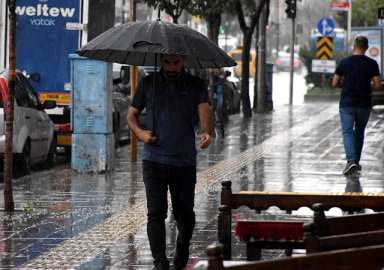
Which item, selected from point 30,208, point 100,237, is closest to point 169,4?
point 30,208

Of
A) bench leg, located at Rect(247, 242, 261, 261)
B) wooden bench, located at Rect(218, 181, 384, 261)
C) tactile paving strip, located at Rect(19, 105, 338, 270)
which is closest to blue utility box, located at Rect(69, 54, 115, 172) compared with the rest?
tactile paving strip, located at Rect(19, 105, 338, 270)

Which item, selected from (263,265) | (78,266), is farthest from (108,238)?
(263,265)

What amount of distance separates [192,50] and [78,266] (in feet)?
6.06

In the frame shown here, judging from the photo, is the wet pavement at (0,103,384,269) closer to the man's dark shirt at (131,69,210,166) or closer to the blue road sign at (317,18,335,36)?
the man's dark shirt at (131,69,210,166)

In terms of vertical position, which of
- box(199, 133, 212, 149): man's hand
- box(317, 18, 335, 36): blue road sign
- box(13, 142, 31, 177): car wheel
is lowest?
box(13, 142, 31, 177): car wheel

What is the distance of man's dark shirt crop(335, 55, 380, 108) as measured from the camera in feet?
42.7

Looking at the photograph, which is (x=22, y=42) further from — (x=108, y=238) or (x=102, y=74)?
(x=108, y=238)

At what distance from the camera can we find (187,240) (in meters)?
7.06

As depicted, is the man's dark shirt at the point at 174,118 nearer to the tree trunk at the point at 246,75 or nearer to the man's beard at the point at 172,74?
the man's beard at the point at 172,74

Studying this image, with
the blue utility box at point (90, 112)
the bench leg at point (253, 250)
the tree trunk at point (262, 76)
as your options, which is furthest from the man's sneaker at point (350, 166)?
the tree trunk at point (262, 76)

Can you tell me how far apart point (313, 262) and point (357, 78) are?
31.5ft

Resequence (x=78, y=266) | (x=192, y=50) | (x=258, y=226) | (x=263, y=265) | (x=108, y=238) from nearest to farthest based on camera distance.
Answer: (x=263, y=265)
(x=258, y=226)
(x=192, y=50)
(x=78, y=266)
(x=108, y=238)

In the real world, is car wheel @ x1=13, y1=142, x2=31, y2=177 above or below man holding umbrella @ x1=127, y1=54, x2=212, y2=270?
below

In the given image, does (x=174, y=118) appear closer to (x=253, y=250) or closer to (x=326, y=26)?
(x=253, y=250)
